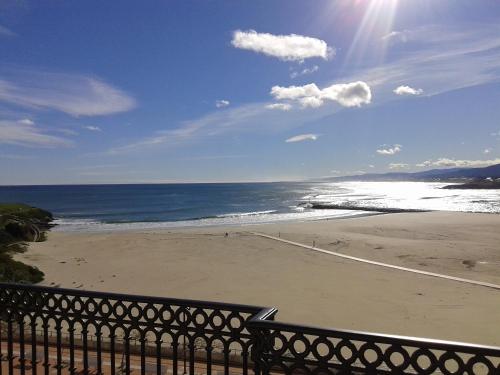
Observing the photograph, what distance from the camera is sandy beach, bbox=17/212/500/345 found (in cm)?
1102

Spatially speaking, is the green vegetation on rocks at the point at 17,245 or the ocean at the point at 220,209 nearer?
the green vegetation on rocks at the point at 17,245

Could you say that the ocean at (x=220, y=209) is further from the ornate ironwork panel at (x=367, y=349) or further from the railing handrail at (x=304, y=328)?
the ornate ironwork panel at (x=367, y=349)

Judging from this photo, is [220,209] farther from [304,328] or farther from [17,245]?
[304,328]

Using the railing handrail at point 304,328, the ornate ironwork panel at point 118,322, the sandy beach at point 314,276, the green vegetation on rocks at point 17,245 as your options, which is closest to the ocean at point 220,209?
the green vegetation on rocks at point 17,245

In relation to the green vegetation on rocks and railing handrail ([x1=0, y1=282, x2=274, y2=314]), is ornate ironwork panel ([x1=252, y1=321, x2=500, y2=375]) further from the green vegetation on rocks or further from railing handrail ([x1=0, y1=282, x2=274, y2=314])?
the green vegetation on rocks

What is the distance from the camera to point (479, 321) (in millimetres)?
10734

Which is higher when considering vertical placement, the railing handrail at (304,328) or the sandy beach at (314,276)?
the railing handrail at (304,328)

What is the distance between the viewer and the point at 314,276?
16.2 meters

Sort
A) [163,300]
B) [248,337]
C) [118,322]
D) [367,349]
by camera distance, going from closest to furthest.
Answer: [367,349]
[248,337]
[163,300]
[118,322]

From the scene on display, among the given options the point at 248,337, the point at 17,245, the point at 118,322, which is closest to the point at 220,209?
the point at 17,245

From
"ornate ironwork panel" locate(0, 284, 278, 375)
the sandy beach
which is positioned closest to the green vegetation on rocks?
the sandy beach

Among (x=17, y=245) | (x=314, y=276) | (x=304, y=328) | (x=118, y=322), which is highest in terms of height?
(x=304, y=328)

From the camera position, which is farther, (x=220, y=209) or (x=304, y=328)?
(x=220, y=209)

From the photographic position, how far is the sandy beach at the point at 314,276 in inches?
434
